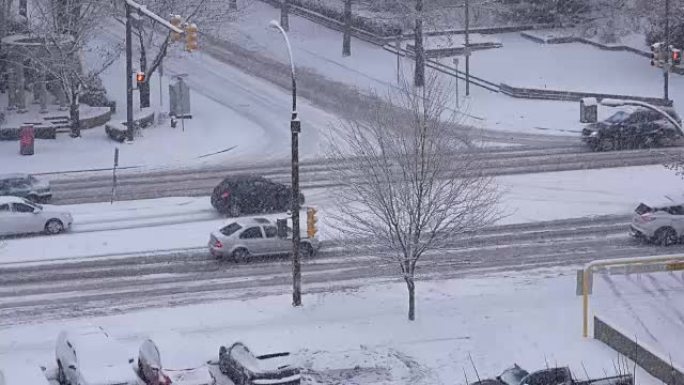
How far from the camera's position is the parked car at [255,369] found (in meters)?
21.4

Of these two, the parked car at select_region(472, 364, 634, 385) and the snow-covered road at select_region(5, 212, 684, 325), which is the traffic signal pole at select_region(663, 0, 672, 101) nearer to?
the snow-covered road at select_region(5, 212, 684, 325)

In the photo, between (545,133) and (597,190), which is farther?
(545,133)

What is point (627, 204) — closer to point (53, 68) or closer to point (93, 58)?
point (53, 68)

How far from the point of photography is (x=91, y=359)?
21188 millimetres

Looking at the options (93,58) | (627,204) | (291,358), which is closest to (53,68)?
(93,58)

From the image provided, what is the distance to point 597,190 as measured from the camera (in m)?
37.5

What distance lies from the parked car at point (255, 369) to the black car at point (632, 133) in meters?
23.1

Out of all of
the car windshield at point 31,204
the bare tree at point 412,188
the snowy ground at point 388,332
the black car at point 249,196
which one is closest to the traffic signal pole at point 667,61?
the black car at point 249,196

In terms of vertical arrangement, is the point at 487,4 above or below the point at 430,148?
above

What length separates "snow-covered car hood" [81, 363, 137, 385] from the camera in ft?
66.1

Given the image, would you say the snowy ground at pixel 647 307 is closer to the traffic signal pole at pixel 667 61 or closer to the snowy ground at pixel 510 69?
the traffic signal pole at pixel 667 61

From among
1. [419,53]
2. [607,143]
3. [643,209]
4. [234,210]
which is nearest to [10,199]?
[234,210]

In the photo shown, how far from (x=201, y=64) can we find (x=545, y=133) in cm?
1803

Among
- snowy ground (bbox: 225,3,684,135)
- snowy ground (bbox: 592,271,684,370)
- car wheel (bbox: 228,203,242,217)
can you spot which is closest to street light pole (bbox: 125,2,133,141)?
car wheel (bbox: 228,203,242,217)
